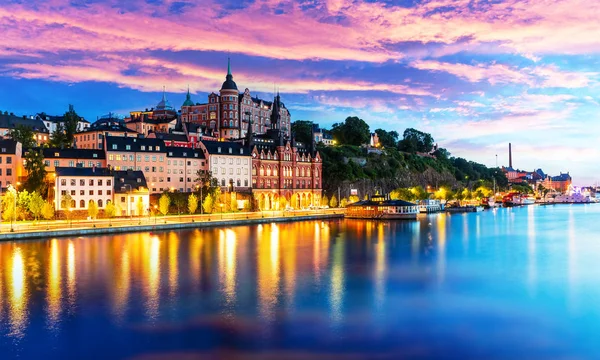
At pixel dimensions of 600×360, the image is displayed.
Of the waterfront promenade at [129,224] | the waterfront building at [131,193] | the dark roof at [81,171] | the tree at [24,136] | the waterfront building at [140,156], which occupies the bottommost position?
the waterfront promenade at [129,224]

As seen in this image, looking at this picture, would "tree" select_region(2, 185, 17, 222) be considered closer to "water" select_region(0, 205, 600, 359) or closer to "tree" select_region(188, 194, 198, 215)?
"water" select_region(0, 205, 600, 359)

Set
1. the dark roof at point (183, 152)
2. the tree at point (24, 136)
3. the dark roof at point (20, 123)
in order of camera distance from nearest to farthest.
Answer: the tree at point (24, 136) → the dark roof at point (183, 152) → the dark roof at point (20, 123)

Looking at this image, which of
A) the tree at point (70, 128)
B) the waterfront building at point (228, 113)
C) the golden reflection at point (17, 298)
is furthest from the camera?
the waterfront building at point (228, 113)

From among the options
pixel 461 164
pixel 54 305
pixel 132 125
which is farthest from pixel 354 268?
pixel 461 164

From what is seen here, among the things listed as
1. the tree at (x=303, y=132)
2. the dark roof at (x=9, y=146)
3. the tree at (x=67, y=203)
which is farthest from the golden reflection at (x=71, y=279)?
the tree at (x=303, y=132)

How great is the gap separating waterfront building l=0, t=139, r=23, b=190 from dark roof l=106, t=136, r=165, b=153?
10.5m

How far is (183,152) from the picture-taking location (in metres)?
75.9

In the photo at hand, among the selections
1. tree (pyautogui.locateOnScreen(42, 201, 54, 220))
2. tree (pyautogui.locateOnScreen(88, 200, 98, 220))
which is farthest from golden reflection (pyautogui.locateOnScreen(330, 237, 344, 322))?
tree (pyautogui.locateOnScreen(42, 201, 54, 220))

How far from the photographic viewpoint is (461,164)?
154 metres

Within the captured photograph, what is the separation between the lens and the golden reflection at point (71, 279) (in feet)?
84.7

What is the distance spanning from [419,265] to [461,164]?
123 m

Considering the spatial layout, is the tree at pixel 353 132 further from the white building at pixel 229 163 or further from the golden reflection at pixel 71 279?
the golden reflection at pixel 71 279

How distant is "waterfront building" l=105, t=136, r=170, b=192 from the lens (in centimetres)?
6938

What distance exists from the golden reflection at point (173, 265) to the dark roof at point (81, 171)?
16.6 m
